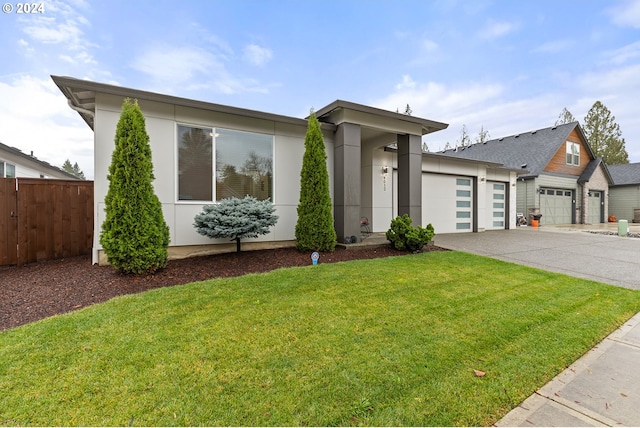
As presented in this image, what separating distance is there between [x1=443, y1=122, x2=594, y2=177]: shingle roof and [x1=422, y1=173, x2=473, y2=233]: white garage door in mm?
7905

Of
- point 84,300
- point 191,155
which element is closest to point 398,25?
point 191,155

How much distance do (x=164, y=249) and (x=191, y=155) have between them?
2.18m

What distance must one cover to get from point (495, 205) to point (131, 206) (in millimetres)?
14094

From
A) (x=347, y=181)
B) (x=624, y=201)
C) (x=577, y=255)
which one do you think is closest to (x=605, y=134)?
(x=624, y=201)

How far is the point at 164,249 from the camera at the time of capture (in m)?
4.70

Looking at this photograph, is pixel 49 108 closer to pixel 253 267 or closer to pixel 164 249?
pixel 164 249

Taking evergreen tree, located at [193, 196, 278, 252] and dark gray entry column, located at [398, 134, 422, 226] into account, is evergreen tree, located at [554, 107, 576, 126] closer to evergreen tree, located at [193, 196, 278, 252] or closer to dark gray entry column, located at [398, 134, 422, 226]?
dark gray entry column, located at [398, 134, 422, 226]

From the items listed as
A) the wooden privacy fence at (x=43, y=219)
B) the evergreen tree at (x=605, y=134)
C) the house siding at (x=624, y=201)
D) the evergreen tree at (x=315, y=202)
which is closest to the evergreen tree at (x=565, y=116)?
the evergreen tree at (x=605, y=134)

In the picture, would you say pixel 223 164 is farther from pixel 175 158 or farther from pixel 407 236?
pixel 407 236

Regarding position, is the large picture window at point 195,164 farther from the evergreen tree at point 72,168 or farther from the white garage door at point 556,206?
the evergreen tree at point 72,168

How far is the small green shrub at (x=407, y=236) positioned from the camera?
6589 mm

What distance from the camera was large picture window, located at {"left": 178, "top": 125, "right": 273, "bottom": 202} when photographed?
5.88 m

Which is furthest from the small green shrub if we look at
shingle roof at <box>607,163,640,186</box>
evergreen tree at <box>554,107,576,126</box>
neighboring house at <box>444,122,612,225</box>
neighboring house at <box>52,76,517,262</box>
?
evergreen tree at <box>554,107,576,126</box>

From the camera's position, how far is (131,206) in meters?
4.36
